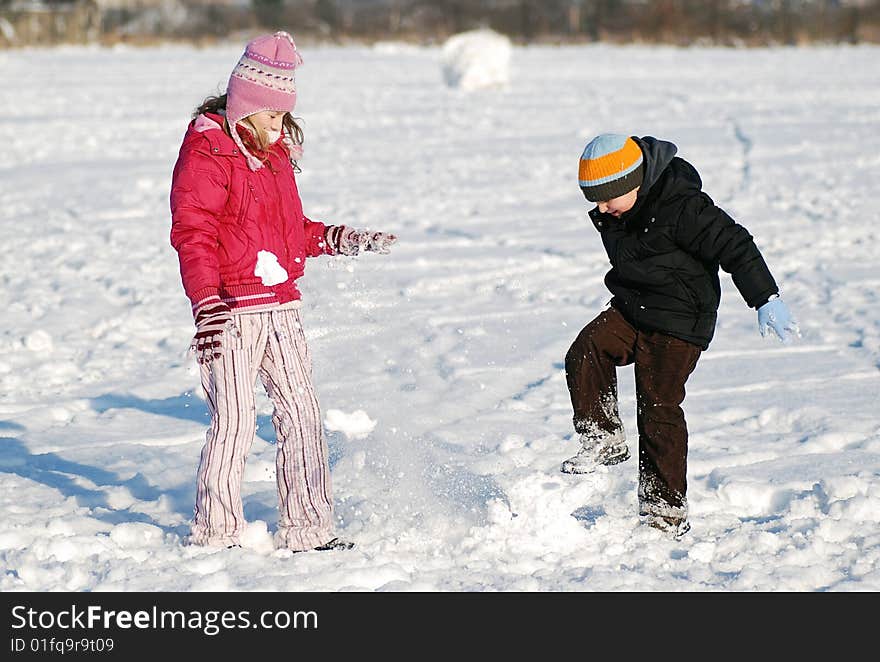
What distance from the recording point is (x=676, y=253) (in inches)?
143

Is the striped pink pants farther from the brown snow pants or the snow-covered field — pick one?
the brown snow pants

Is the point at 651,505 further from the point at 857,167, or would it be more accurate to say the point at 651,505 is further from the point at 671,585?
the point at 857,167

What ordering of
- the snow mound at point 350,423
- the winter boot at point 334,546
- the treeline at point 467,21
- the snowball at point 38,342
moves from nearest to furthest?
the winter boot at point 334,546 → the snow mound at point 350,423 → the snowball at point 38,342 → the treeline at point 467,21

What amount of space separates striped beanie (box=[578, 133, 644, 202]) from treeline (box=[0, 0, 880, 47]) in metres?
35.2

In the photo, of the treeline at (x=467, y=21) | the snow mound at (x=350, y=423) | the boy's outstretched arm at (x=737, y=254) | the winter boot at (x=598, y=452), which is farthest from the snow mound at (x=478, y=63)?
the treeline at (x=467, y=21)

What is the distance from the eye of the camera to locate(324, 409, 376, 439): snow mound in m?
4.64

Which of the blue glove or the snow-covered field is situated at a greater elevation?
the blue glove

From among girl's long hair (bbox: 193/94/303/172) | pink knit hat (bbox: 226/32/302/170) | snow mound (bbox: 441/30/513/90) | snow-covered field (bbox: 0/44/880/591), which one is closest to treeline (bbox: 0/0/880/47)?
snow mound (bbox: 441/30/513/90)

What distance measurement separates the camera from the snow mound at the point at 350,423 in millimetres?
4637

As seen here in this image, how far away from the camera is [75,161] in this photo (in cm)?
1262

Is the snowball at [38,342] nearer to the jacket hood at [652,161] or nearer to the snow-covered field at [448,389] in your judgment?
the snow-covered field at [448,389]

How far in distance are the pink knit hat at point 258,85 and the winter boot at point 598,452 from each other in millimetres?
1442
